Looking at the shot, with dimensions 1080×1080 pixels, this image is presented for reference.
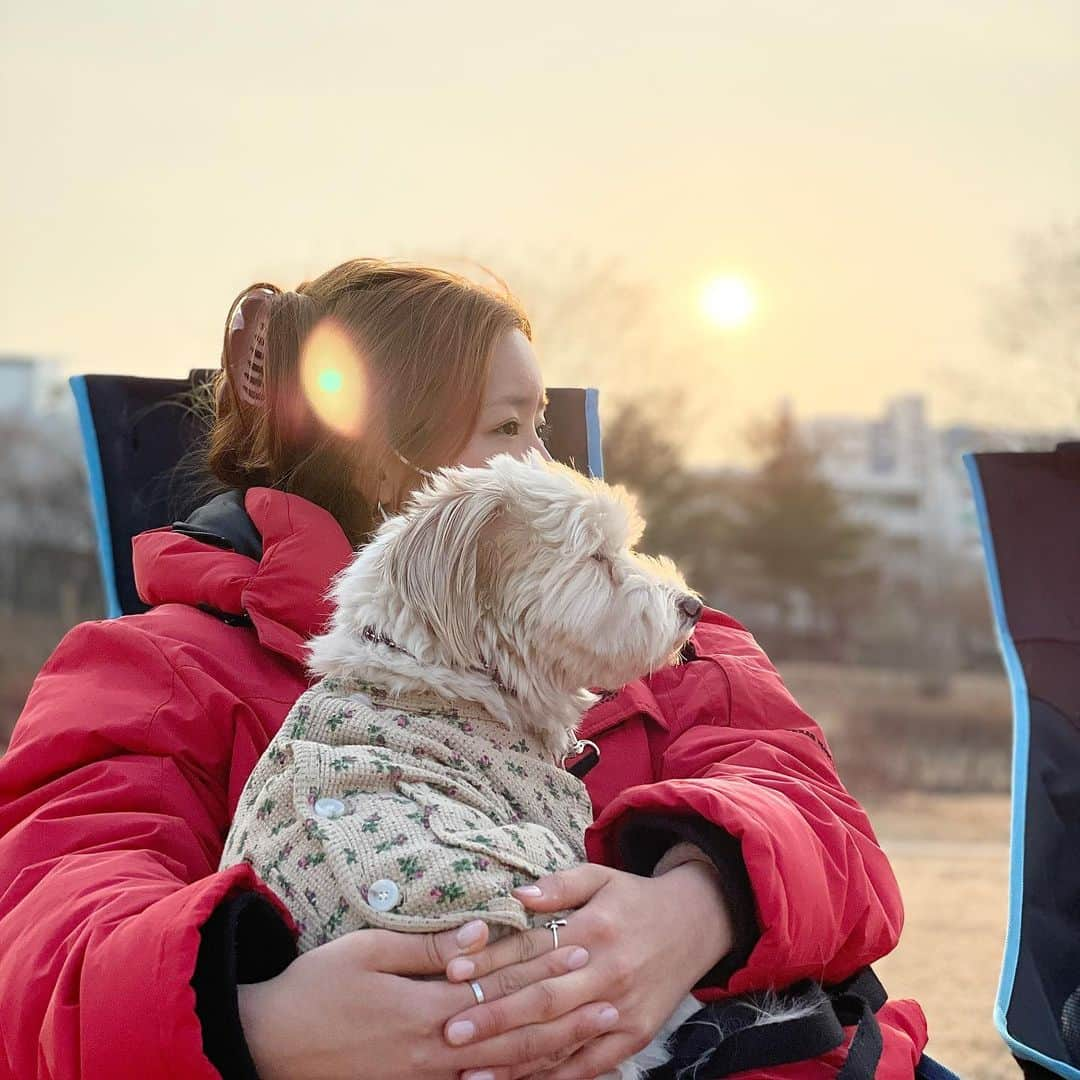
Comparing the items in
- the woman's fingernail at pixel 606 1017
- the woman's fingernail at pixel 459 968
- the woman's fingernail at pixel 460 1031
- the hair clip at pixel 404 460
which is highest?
the hair clip at pixel 404 460

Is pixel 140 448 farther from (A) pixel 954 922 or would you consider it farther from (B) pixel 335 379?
(A) pixel 954 922

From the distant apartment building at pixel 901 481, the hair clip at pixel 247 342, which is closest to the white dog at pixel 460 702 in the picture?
the hair clip at pixel 247 342

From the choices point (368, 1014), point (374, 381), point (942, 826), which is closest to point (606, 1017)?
point (368, 1014)

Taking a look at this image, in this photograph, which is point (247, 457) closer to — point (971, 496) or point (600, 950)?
point (600, 950)

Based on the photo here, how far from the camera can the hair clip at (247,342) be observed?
112 inches

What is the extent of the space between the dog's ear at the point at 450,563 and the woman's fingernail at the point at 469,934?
1.65ft

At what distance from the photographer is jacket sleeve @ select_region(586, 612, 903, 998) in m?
1.98

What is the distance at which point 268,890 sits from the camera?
5.84ft

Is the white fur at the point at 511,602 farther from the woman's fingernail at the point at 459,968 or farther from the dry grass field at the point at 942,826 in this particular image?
the dry grass field at the point at 942,826

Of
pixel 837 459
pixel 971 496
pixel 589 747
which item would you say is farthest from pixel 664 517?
pixel 589 747

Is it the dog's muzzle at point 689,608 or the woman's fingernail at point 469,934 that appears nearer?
the woman's fingernail at point 469,934

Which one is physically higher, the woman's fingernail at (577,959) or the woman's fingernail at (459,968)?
the woman's fingernail at (459,968)

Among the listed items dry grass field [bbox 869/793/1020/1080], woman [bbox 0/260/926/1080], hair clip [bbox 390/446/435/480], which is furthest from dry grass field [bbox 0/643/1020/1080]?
hair clip [bbox 390/446/435/480]

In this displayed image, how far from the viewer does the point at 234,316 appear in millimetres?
2871
